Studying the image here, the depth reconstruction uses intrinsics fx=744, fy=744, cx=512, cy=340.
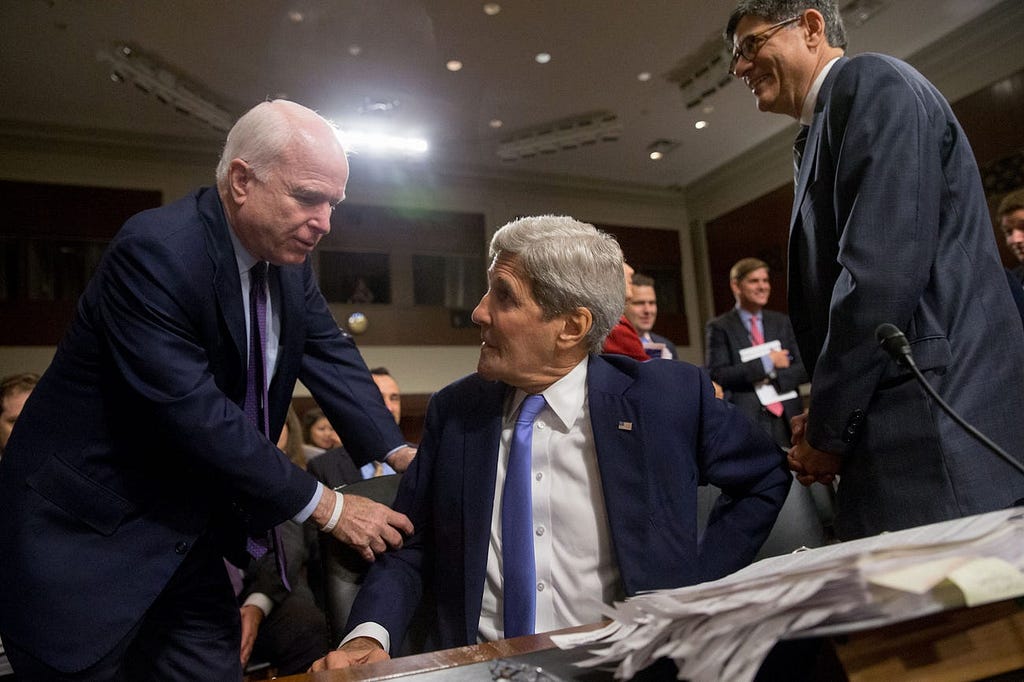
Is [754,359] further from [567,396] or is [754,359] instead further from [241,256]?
[241,256]

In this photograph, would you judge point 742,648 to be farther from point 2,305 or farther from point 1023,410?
point 2,305

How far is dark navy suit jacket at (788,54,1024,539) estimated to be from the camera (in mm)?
1127

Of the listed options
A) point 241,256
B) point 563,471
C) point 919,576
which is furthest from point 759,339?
point 919,576

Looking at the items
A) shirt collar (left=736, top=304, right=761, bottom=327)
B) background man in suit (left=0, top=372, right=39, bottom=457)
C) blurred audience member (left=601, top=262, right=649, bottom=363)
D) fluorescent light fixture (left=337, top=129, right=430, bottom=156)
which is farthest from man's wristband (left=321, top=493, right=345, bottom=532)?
fluorescent light fixture (left=337, top=129, right=430, bottom=156)

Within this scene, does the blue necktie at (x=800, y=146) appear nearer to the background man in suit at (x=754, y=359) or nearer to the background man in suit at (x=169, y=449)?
the background man in suit at (x=169, y=449)

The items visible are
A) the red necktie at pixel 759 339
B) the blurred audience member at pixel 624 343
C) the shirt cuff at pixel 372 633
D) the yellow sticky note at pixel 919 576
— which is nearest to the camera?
the yellow sticky note at pixel 919 576

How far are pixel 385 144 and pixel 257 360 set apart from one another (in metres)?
6.14

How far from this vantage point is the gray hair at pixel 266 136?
4.69 ft

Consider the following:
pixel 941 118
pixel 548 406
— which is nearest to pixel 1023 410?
pixel 941 118

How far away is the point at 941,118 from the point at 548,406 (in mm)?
833

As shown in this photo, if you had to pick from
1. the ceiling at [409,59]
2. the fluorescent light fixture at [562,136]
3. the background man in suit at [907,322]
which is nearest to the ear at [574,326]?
the background man in suit at [907,322]

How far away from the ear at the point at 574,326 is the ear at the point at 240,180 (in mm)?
670

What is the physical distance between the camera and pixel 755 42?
1.52 metres

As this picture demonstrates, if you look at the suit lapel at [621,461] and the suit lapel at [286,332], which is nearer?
the suit lapel at [621,461]
